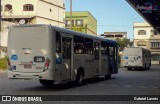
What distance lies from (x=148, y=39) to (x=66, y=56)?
251ft

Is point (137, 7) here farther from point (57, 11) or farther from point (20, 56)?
point (57, 11)

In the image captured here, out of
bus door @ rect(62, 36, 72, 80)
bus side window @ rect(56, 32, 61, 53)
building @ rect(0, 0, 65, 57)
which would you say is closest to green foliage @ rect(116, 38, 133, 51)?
building @ rect(0, 0, 65, 57)

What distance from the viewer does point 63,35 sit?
58.9ft

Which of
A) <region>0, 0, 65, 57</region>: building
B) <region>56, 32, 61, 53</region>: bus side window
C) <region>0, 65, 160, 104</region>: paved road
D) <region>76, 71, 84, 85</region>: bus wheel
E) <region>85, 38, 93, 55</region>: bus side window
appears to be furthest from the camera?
<region>0, 0, 65, 57</region>: building

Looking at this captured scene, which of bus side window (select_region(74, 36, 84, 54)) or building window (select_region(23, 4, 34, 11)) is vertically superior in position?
building window (select_region(23, 4, 34, 11))

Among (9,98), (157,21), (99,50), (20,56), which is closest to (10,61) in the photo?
(20,56)

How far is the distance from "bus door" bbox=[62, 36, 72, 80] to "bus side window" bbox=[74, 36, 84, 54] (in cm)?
67

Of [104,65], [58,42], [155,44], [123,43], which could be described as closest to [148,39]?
[155,44]

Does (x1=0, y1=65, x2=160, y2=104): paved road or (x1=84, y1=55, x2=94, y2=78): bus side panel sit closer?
(x1=0, y1=65, x2=160, y2=104): paved road

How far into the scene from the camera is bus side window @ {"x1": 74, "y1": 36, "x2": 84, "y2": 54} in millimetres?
Result: 19375

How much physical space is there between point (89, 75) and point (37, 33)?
5890 mm

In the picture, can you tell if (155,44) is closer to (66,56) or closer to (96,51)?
(96,51)

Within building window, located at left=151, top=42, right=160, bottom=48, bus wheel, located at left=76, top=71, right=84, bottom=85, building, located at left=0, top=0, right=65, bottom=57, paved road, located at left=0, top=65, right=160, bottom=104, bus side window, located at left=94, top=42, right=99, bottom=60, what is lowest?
paved road, located at left=0, top=65, right=160, bottom=104

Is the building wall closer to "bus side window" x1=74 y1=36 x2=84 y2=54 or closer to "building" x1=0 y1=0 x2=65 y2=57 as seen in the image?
"building" x1=0 y1=0 x2=65 y2=57
